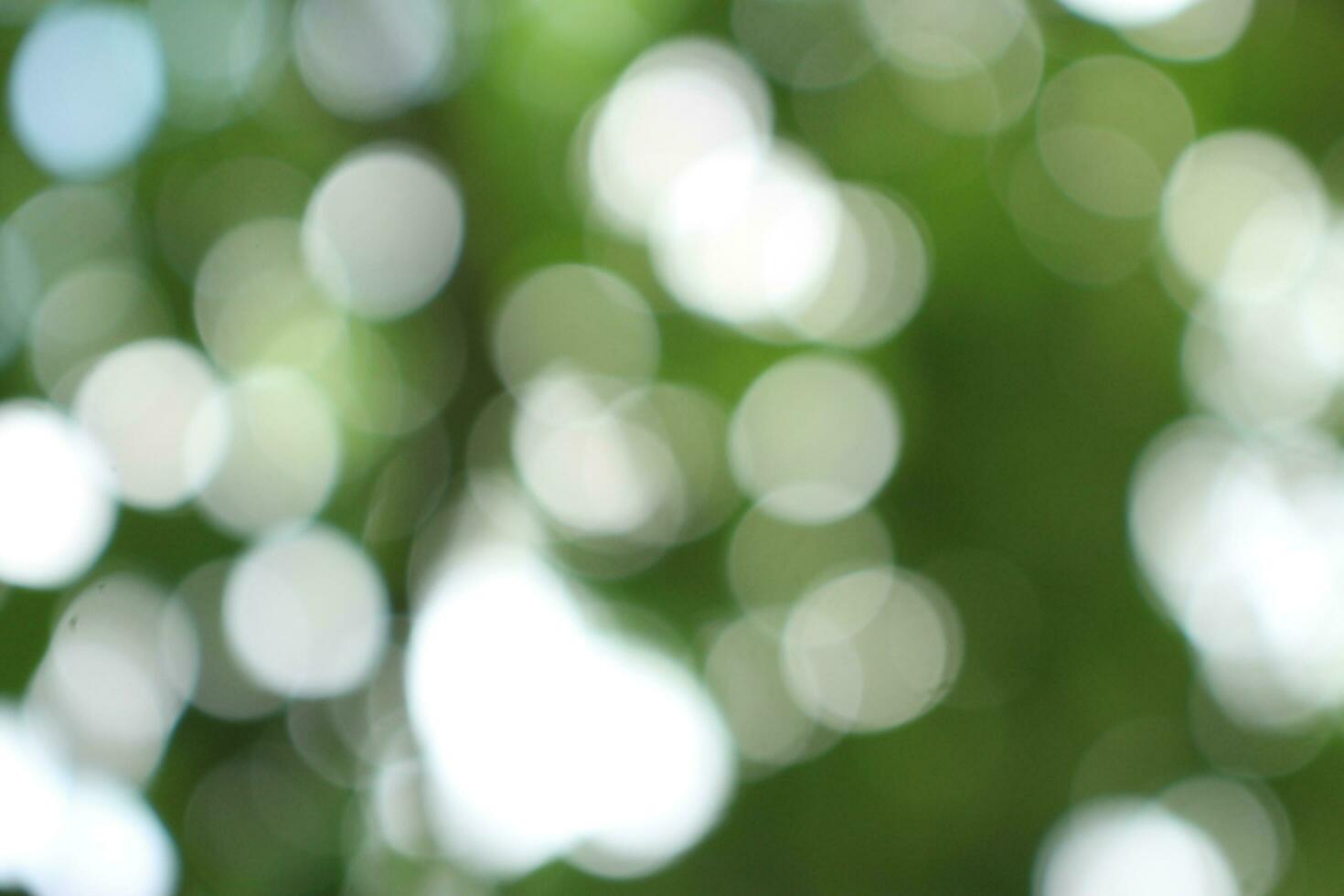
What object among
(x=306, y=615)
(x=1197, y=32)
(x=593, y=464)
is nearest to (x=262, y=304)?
(x=306, y=615)

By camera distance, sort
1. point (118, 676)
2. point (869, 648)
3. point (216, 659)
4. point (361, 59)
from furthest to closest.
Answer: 1. point (869, 648)
2. point (361, 59)
3. point (216, 659)
4. point (118, 676)

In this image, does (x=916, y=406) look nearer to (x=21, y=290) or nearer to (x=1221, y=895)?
(x=1221, y=895)

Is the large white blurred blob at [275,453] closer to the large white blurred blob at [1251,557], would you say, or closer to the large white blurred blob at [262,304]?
the large white blurred blob at [262,304]

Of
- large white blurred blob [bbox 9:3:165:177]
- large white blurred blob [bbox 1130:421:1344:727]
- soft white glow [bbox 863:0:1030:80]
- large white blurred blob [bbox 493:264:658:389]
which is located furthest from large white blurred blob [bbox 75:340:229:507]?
large white blurred blob [bbox 1130:421:1344:727]

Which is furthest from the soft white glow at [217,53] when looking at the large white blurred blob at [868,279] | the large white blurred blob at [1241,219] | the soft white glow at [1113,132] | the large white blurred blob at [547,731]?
the large white blurred blob at [1241,219]

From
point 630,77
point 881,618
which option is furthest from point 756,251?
point 881,618

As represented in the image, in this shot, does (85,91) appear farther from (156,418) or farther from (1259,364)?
(1259,364)
